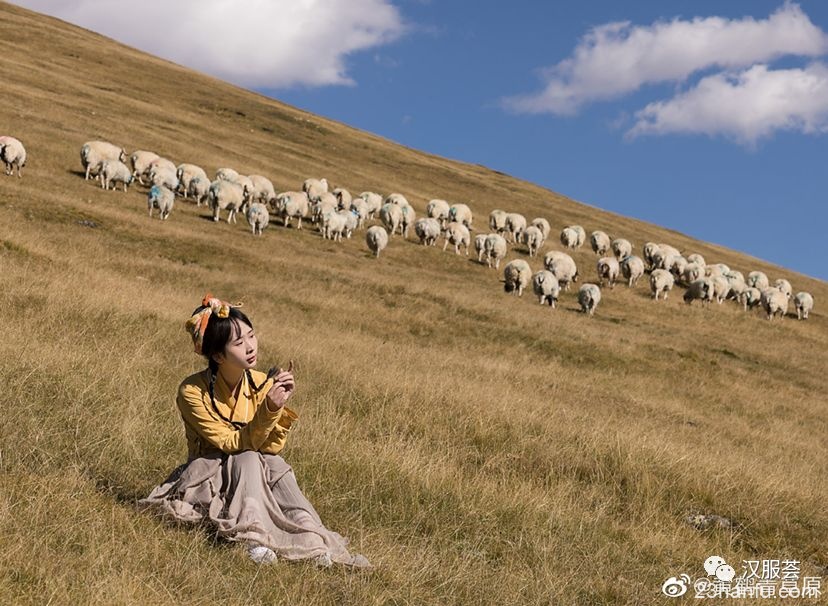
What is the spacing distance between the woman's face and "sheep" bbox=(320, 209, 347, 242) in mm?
29747

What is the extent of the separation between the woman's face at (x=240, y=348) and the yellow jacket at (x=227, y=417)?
0.22m

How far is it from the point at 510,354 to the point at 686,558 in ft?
37.1

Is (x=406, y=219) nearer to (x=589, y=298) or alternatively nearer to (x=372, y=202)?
(x=372, y=202)

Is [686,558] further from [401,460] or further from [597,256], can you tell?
[597,256]

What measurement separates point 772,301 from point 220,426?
128 feet

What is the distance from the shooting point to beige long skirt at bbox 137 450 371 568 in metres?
4.28

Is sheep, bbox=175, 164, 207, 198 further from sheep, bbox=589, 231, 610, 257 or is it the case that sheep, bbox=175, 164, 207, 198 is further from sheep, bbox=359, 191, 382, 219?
sheep, bbox=589, 231, 610, 257

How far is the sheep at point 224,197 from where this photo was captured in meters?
31.9

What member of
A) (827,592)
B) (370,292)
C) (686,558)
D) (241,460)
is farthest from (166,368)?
(370,292)

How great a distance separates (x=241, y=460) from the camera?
4.46 m

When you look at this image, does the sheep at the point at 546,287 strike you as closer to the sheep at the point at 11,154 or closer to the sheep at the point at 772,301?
the sheep at the point at 772,301

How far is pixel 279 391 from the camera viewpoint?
4.09 m

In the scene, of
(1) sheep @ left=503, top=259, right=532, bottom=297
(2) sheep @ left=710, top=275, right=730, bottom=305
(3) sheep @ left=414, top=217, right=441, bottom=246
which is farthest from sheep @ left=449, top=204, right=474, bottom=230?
(1) sheep @ left=503, top=259, right=532, bottom=297

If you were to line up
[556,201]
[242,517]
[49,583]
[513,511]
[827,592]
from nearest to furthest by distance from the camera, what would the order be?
1. [49,583]
2. [242,517]
3. [827,592]
4. [513,511]
5. [556,201]
